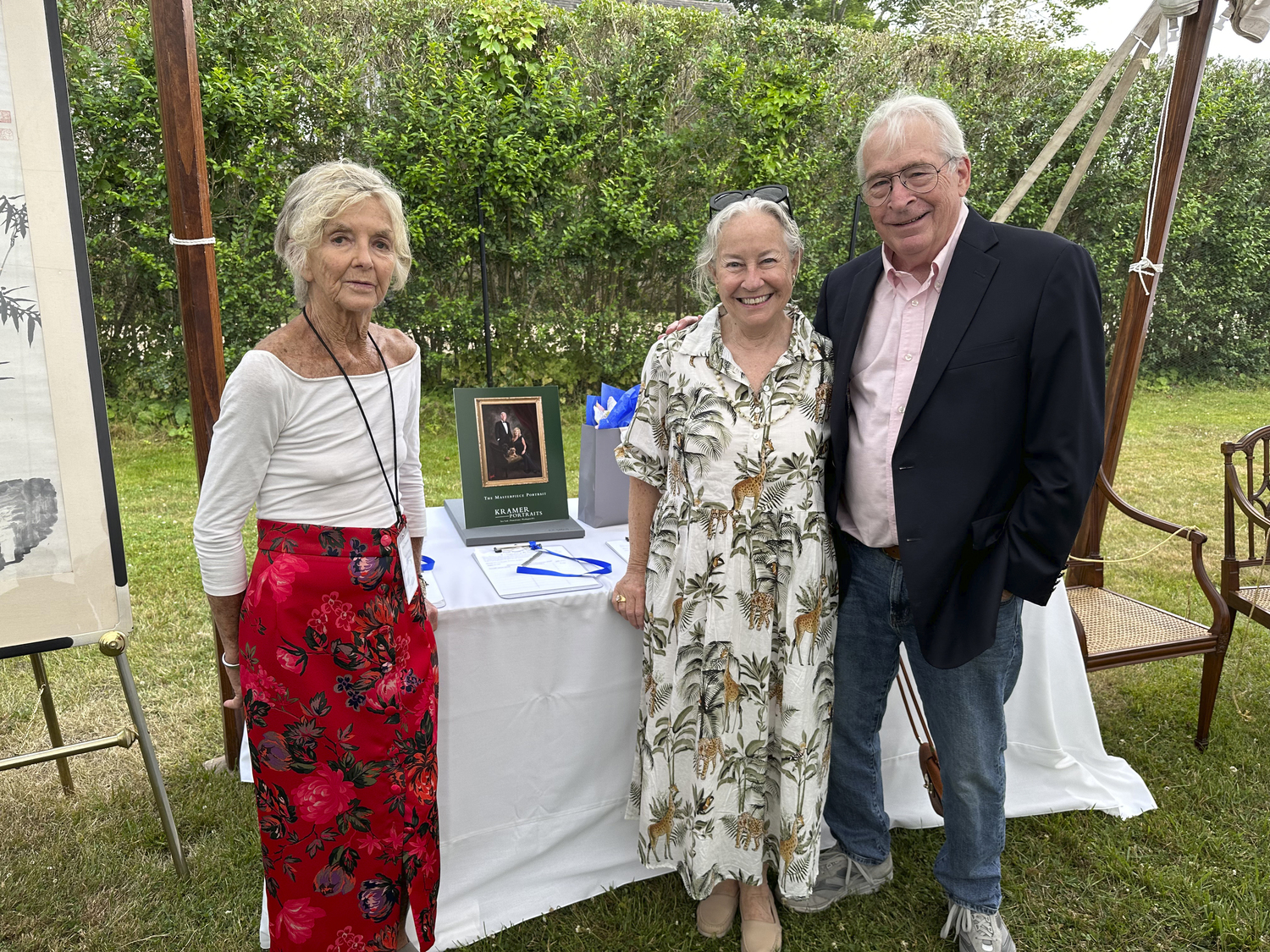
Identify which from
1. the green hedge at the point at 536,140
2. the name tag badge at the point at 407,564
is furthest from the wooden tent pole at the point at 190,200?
the green hedge at the point at 536,140

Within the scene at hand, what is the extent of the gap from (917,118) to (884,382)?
51cm

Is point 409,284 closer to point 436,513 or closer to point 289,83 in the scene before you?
point 289,83

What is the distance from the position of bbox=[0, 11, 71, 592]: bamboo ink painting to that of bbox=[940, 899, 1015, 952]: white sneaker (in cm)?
218

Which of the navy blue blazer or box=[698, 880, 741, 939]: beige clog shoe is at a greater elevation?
the navy blue blazer

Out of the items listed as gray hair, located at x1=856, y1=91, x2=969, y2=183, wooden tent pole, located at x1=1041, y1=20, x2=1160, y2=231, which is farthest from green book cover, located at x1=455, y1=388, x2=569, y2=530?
wooden tent pole, located at x1=1041, y1=20, x2=1160, y2=231

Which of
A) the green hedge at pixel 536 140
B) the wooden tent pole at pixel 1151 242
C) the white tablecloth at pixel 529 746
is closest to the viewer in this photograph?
the white tablecloth at pixel 529 746

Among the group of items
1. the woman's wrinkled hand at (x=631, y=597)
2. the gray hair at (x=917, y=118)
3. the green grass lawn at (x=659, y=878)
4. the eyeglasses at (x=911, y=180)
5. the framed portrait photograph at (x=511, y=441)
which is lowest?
the green grass lawn at (x=659, y=878)

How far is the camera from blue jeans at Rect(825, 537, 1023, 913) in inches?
65.9

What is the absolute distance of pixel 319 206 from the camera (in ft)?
4.33

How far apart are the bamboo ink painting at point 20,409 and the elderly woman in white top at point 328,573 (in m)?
0.53

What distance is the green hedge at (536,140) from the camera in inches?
203

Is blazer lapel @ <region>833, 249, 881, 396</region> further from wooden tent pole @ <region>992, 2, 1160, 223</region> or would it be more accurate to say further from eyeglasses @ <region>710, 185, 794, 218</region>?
wooden tent pole @ <region>992, 2, 1160, 223</region>

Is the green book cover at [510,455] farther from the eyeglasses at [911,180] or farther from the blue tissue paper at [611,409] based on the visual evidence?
the eyeglasses at [911,180]

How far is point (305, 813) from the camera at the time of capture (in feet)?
4.76
